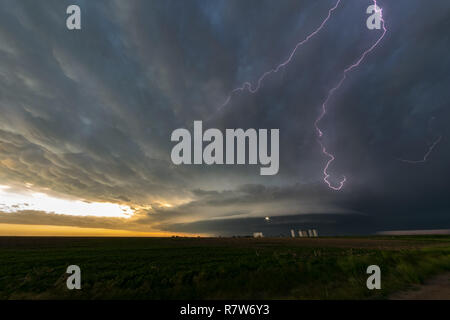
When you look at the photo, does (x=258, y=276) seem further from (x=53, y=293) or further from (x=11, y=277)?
(x=11, y=277)

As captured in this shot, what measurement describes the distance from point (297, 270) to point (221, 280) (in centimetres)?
605

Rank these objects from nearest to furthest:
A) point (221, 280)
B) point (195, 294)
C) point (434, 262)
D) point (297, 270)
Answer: point (195, 294)
point (221, 280)
point (297, 270)
point (434, 262)

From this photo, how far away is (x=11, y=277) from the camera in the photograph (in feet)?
52.2

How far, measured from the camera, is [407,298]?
9.86 metres
